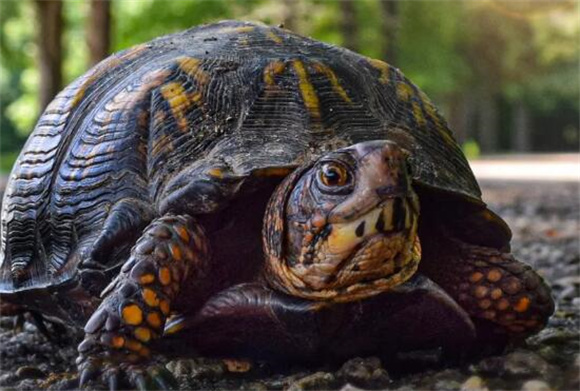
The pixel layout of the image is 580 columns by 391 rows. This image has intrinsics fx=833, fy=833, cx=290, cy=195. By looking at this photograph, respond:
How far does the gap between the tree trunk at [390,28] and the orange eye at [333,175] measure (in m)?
16.9

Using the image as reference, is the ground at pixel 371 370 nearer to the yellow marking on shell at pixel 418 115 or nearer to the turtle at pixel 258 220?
the turtle at pixel 258 220

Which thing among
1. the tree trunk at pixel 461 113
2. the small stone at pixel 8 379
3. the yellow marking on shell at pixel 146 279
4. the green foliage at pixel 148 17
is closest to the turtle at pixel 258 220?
the yellow marking on shell at pixel 146 279

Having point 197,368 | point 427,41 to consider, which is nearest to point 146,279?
point 197,368

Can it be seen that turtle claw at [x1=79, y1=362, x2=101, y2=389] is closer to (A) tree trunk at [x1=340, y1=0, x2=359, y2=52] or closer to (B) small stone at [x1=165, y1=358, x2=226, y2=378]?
(B) small stone at [x1=165, y1=358, x2=226, y2=378]

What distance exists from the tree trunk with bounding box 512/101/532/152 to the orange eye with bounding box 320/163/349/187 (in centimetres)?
4140

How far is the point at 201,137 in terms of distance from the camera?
2.38 metres

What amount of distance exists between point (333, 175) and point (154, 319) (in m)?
0.57

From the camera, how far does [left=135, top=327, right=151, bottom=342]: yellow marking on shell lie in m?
2.04

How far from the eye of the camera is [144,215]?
7.63ft

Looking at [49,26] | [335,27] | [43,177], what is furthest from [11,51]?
[43,177]

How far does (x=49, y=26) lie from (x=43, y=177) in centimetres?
1299

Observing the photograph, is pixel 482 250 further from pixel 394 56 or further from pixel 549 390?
pixel 394 56

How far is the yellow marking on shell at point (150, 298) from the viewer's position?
2.05m

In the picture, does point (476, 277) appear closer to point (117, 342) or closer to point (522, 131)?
point (117, 342)
